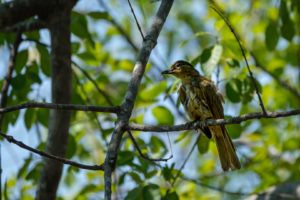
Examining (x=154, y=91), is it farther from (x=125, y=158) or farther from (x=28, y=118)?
(x=28, y=118)

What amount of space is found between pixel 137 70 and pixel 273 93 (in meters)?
4.46

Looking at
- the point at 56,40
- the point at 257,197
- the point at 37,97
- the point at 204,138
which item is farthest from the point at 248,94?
the point at 37,97

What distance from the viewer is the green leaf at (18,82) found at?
12.3ft

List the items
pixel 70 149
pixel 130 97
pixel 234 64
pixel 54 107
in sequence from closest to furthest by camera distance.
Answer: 1. pixel 54 107
2. pixel 130 97
3. pixel 234 64
4. pixel 70 149

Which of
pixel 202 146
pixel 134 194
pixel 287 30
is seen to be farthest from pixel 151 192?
pixel 287 30

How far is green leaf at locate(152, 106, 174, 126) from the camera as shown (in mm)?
4039

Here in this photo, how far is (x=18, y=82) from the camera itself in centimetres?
377

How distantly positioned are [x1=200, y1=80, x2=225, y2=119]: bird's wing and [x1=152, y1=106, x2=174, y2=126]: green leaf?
52cm

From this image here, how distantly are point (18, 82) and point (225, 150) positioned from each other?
2574mm

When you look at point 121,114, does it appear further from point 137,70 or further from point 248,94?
point 248,94

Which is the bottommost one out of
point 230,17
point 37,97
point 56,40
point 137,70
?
point 137,70

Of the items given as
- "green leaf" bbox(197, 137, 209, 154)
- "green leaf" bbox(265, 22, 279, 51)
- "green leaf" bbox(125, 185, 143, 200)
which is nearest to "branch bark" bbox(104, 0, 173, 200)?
"green leaf" bbox(125, 185, 143, 200)

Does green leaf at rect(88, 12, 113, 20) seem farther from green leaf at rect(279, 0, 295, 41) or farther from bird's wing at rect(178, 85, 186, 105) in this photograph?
green leaf at rect(279, 0, 295, 41)

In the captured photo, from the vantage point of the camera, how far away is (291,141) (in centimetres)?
555
